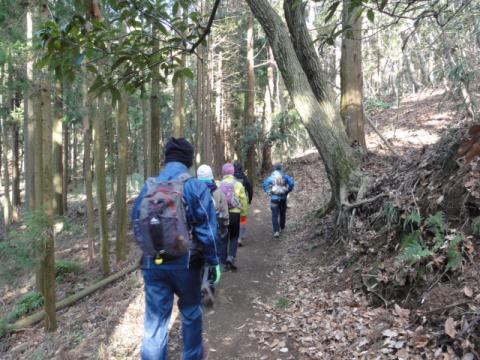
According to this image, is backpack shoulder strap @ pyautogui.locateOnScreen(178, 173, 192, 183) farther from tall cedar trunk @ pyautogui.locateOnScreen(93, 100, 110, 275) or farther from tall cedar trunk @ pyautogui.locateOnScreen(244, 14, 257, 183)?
tall cedar trunk @ pyautogui.locateOnScreen(244, 14, 257, 183)

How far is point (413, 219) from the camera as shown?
5051 millimetres

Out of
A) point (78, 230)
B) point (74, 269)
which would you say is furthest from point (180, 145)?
point (78, 230)

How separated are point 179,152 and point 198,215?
739 mm

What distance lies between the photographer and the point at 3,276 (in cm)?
1122

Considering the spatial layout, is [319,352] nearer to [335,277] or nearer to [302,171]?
[335,277]

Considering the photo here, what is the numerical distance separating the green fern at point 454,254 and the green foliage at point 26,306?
10.3m

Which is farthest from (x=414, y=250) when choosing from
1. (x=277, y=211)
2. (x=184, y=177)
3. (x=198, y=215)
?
(x=277, y=211)

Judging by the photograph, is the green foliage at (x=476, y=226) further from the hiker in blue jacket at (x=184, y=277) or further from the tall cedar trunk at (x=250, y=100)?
the tall cedar trunk at (x=250, y=100)

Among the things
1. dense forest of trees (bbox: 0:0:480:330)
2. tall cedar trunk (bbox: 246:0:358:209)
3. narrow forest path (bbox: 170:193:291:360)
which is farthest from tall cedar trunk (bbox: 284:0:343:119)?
narrow forest path (bbox: 170:193:291:360)

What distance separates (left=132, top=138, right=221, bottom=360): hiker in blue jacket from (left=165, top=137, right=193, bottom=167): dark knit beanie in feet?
0.58

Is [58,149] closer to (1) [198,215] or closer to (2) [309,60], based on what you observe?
(2) [309,60]

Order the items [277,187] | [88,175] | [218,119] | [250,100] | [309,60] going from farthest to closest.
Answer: [218,119] → [250,100] → [88,175] → [277,187] → [309,60]

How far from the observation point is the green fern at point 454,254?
13.6ft

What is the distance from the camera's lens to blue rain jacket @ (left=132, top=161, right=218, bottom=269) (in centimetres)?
371
